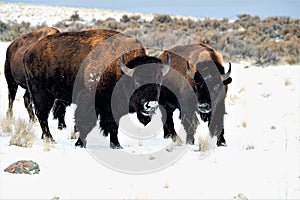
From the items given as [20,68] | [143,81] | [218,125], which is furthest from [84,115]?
[20,68]

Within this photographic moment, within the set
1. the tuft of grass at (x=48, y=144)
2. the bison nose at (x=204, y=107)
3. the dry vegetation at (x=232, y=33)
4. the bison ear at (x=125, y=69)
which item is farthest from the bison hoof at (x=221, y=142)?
the dry vegetation at (x=232, y=33)

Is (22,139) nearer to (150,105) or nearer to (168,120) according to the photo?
(150,105)

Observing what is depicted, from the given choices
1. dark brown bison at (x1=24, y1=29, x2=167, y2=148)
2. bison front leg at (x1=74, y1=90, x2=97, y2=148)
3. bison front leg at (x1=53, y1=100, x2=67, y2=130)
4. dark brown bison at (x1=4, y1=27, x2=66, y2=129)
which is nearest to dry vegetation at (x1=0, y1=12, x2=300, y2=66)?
dark brown bison at (x1=4, y1=27, x2=66, y2=129)

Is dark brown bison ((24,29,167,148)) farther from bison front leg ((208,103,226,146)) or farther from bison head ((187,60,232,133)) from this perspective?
bison front leg ((208,103,226,146))

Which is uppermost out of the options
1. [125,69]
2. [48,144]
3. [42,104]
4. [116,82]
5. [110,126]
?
[125,69]

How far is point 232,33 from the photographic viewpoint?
3397 centimetres

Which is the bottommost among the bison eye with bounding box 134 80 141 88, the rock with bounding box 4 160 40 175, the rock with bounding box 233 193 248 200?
the rock with bounding box 233 193 248 200

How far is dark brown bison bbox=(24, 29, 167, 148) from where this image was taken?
280 inches

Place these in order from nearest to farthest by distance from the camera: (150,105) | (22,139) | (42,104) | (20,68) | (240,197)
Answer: (240,197), (150,105), (22,139), (42,104), (20,68)

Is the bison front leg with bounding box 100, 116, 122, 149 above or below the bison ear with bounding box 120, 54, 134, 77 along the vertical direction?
below

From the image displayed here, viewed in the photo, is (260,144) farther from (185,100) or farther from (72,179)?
(72,179)

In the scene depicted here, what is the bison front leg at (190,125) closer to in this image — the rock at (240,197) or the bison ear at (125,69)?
the bison ear at (125,69)

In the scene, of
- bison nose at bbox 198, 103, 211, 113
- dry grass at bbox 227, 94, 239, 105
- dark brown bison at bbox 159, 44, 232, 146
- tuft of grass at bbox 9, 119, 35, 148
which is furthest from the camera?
dry grass at bbox 227, 94, 239, 105

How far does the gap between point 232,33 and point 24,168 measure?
30.4m
